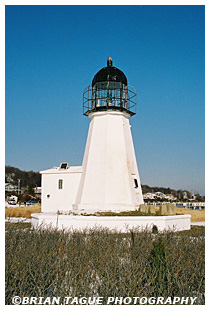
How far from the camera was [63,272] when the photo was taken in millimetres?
6910

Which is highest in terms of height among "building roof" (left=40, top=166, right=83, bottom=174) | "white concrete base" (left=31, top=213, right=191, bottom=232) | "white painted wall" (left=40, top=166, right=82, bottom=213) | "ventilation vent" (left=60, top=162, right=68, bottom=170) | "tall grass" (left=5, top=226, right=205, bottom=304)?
"ventilation vent" (left=60, top=162, right=68, bottom=170)

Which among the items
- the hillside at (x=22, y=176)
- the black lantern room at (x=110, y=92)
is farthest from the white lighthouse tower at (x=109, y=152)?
the hillside at (x=22, y=176)

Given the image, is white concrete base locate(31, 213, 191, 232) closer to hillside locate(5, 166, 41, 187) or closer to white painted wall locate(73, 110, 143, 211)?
white painted wall locate(73, 110, 143, 211)

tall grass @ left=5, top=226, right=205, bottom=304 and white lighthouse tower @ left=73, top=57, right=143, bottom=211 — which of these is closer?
tall grass @ left=5, top=226, right=205, bottom=304

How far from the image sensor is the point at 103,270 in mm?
6910

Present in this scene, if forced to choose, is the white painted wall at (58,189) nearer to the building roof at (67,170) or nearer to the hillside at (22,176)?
the building roof at (67,170)

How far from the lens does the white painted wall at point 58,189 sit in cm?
2047

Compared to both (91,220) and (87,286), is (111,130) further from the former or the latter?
(87,286)

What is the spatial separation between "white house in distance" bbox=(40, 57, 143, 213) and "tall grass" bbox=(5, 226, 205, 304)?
28.2ft

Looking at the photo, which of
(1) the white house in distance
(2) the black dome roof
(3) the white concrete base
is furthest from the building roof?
(2) the black dome roof

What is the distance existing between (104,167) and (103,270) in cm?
1203

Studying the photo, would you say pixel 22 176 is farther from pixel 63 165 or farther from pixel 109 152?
pixel 109 152

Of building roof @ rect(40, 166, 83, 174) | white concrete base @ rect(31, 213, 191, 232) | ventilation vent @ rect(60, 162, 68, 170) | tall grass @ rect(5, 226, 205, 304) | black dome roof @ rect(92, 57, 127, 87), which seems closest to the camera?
tall grass @ rect(5, 226, 205, 304)

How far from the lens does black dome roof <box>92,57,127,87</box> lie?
64.8 ft
